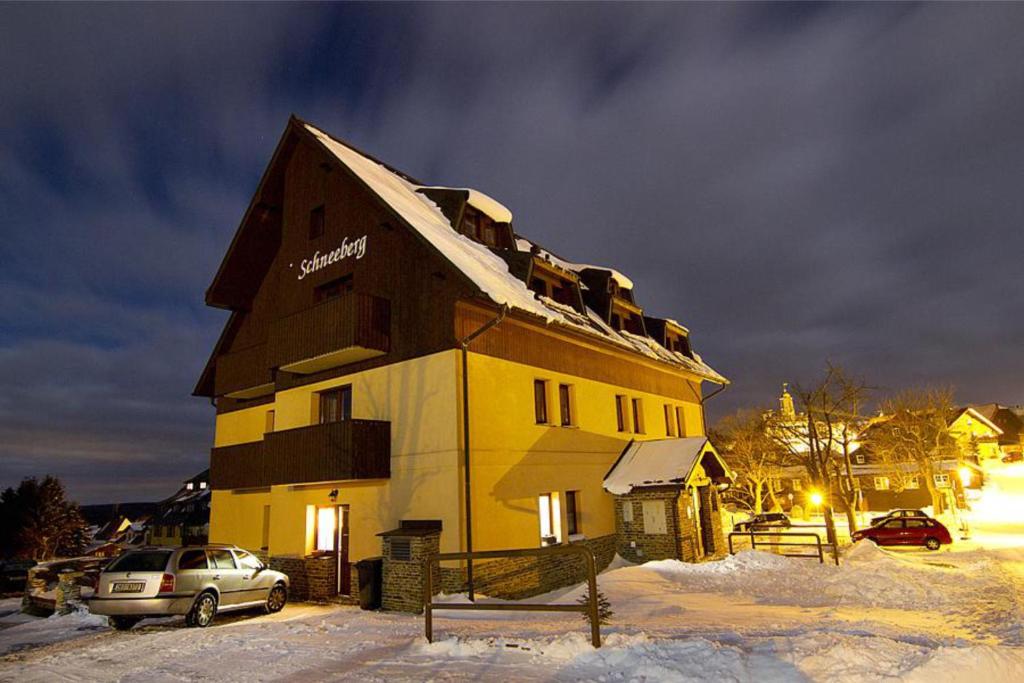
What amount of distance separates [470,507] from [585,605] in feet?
24.7

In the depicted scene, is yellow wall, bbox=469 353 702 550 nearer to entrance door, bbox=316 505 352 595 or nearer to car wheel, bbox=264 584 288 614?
entrance door, bbox=316 505 352 595

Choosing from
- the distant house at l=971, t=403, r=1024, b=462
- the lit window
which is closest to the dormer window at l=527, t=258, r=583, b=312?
the lit window

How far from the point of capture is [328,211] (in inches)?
755

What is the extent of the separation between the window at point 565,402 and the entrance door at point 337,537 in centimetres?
721

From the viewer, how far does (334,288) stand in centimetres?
1888

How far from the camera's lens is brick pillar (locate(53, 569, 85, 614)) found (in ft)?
49.2

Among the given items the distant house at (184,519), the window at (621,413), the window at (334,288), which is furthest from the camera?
the distant house at (184,519)

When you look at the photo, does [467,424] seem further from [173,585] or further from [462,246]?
[173,585]

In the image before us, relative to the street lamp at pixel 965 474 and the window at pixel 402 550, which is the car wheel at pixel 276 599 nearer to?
the window at pixel 402 550

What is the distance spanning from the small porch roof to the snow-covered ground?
3.07 meters

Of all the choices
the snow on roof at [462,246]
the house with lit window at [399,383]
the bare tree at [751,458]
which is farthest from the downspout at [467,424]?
the bare tree at [751,458]

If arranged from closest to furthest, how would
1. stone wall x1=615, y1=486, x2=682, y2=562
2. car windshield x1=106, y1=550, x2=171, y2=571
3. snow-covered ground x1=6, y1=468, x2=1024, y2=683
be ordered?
snow-covered ground x1=6, y1=468, x2=1024, y2=683
car windshield x1=106, y1=550, x2=171, y2=571
stone wall x1=615, y1=486, x2=682, y2=562

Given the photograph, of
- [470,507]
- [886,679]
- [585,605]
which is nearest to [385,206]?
[470,507]

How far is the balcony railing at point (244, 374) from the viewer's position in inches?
828
